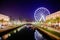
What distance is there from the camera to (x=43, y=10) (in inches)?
774

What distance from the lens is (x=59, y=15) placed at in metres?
18.3

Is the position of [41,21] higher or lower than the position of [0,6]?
lower

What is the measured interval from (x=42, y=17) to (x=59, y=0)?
21.1 ft

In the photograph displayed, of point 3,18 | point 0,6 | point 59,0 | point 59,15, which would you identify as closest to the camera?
point 59,0

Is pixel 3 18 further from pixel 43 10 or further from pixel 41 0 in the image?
pixel 41 0

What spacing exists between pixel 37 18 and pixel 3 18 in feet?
15.4

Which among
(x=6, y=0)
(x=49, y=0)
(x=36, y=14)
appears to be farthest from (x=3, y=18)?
(x=49, y=0)

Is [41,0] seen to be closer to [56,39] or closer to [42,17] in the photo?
[42,17]

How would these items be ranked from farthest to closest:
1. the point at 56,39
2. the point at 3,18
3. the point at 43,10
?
the point at 3,18 → the point at 43,10 → the point at 56,39

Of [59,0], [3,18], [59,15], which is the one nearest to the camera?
[59,0]

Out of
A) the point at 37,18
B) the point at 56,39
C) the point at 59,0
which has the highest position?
the point at 59,0

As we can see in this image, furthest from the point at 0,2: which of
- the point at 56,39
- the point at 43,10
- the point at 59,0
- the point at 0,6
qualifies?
the point at 56,39

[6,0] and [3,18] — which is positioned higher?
[6,0]

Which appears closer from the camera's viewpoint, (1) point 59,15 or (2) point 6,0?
(2) point 6,0
